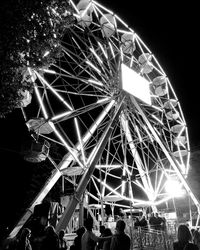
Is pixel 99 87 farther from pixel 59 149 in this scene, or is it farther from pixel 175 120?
→ pixel 59 149

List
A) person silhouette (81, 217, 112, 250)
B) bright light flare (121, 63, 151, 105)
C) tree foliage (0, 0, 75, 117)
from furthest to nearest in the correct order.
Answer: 1. bright light flare (121, 63, 151, 105)
2. tree foliage (0, 0, 75, 117)
3. person silhouette (81, 217, 112, 250)

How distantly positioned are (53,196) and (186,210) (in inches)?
517

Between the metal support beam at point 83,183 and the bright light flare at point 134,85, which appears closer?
the metal support beam at point 83,183

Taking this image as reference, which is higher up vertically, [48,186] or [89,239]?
[48,186]

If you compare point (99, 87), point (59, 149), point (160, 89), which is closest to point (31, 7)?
point (99, 87)

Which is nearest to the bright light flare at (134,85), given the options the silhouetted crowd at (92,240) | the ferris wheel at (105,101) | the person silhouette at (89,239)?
the ferris wheel at (105,101)

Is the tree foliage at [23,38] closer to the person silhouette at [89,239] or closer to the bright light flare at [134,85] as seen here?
the bright light flare at [134,85]

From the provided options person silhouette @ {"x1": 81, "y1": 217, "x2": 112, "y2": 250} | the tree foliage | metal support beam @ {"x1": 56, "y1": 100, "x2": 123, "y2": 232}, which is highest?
the tree foliage

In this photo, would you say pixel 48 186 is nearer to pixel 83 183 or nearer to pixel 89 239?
pixel 83 183

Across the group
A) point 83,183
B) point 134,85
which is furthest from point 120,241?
point 134,85

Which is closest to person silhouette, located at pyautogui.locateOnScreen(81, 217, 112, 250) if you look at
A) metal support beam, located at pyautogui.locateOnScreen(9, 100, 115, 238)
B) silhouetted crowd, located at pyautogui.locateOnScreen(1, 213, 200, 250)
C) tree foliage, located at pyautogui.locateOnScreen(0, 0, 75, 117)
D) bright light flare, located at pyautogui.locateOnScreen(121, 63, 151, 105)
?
silhouetted crowd, located at pyautogui.locateOnScreen(1, 213, 200, 250)

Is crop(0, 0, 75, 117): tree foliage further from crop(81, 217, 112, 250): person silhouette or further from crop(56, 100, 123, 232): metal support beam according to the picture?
crop(81, 217, 112, 250): person silhouette

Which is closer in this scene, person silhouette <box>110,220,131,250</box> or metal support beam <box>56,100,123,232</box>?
person silhouette <box>110,220,131,250</box>

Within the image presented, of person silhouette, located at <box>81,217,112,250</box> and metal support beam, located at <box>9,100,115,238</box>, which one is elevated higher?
metal support beam, located at <box>9,100,115,238</box>
